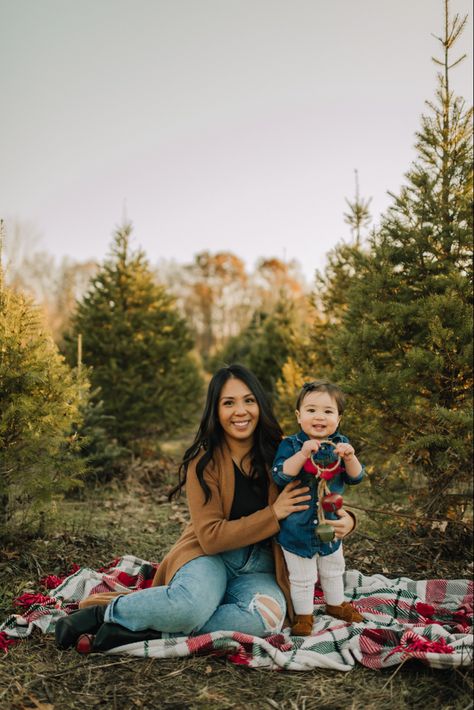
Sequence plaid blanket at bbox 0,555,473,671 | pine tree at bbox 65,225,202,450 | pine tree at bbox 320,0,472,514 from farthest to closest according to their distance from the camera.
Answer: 1. pine tree at bbox 65,225,202,450
2. pine tree at bbox 320,0,472,514
3. plaid blanket at bbox 0,555,473,671

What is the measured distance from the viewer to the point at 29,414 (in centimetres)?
436

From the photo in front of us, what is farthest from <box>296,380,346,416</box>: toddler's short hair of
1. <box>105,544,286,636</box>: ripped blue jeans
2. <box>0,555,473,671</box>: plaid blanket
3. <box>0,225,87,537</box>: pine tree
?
<box>0,225,87,537</box>: pine tree

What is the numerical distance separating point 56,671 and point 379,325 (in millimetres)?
3261

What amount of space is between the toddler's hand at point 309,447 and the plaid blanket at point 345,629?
1.01 m

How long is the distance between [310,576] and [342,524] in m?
0.36

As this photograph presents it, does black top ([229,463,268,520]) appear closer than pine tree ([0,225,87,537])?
Yes

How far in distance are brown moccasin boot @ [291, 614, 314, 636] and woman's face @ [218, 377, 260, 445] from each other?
109 centimetres

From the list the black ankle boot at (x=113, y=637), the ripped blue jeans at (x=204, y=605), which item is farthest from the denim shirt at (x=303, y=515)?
the black ankle boot at (x=113, y=637)

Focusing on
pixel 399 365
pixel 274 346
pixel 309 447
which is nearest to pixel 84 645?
pixel 309 447

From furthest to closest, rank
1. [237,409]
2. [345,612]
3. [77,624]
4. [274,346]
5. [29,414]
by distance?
[274,346] < [29,414] < [237,409] < [345,612] < [77,624]

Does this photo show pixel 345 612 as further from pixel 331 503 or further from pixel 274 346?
pixel 274 346

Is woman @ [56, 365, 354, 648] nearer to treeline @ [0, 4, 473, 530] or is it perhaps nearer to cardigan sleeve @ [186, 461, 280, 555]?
cardigan sleeve @ [186, 461, 280, 555]

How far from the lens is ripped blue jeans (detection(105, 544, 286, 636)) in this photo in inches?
118

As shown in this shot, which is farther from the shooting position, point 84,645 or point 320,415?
point 320,415
